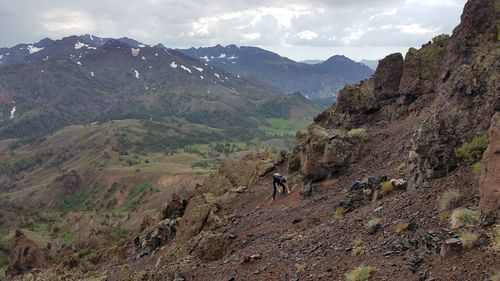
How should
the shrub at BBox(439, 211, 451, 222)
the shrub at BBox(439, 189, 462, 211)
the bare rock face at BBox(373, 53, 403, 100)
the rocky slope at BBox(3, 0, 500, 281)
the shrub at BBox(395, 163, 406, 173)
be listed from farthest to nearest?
the bare rock face at BBox(373, 53, 403, 100) < the shrub at BBox(395, 163, 406, 173) < the shrub at BBox(439, 189, 462, 211) < the shrub at BBox(439, 211, 451, 222) < the rocky slope at BBox(3, 0, 500, 281)

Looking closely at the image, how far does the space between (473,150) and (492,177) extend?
5.04 metres

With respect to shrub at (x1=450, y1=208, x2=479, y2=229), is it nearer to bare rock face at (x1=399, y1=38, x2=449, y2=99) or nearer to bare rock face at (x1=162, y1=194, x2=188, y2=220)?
bare rock face at (x1=399, y1=38, x2=449, y2=99)

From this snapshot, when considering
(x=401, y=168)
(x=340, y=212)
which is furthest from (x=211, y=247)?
(x=401, y=168)

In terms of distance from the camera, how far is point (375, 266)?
602 inches

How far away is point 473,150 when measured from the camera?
63.5 ft

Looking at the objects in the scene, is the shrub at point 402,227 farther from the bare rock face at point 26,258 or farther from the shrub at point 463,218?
the bare rock face at point 26,258

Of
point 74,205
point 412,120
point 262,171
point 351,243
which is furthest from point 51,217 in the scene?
point 351,243

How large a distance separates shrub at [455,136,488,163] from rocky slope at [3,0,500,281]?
1.7 inches

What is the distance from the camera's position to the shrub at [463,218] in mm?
14797

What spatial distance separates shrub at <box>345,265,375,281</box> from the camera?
14.7m

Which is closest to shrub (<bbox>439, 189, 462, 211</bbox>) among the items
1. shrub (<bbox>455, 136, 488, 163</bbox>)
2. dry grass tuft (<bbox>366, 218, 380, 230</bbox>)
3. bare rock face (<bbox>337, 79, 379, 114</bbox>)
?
dry grass tuft (<bbox>366, 218, 380, 230</bbox>)

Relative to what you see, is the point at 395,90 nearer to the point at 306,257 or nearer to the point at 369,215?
the point at 369,215

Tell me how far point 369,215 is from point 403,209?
5.56 feet

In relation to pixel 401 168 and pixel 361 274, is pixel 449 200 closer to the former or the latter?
pixel 361 274
